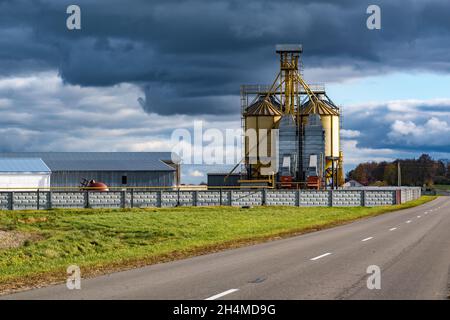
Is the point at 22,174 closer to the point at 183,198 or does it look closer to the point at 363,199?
the point at 183,198

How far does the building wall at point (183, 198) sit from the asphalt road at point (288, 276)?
28.7 m

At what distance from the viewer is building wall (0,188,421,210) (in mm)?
48031

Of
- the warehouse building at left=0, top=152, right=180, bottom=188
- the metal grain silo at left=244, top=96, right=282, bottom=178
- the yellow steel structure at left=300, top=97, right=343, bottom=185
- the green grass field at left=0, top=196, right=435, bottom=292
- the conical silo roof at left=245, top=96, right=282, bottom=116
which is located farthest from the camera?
the warehouse building at left=0, top=152, right=180, bottom=188

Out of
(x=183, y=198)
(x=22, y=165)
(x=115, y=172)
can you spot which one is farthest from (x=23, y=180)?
(x=183, y=198)

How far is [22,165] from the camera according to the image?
78.1 metres

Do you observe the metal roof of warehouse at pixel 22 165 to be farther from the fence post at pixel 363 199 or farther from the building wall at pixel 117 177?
the fence post at pixel 363 199

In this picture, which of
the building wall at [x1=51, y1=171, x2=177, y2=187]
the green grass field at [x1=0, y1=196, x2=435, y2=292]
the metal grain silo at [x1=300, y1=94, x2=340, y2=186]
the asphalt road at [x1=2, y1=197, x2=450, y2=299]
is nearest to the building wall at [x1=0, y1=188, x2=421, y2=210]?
the green grass field at [x1=0, y1=196, x2=435, y2=292]

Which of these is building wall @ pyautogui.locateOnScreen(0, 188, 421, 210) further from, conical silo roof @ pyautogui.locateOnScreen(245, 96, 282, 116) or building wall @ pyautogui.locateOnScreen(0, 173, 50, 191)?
building wall @ pyautogui.locateOnScreen(0, 173, 50, 191)

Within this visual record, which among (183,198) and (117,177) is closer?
(183,198)

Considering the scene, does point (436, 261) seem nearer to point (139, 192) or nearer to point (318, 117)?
point (139, 192)

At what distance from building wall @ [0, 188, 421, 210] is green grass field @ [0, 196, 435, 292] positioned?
9.67 meters

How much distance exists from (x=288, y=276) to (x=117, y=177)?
76454mm

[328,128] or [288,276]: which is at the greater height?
[328,128]
